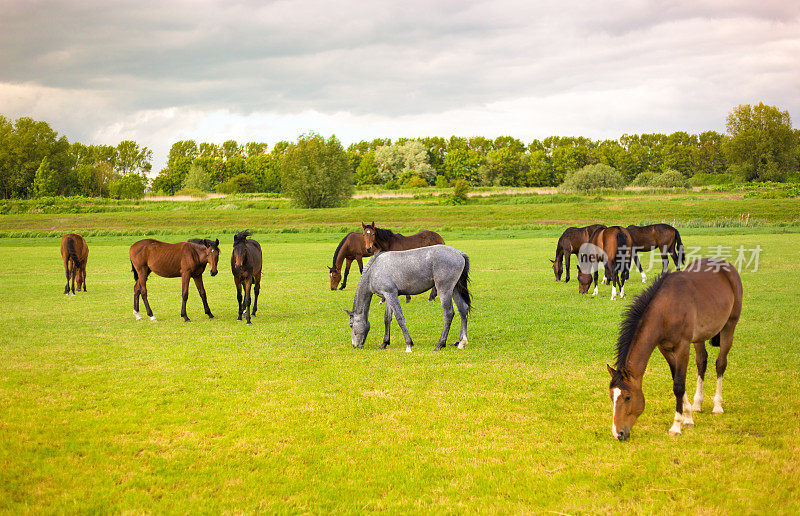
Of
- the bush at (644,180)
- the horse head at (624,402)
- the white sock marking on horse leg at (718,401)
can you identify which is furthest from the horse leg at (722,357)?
the bush at (644,180)

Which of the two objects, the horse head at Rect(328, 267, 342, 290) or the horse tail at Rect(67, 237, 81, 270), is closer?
the horse head at Rect(328, 267, 342, 290)

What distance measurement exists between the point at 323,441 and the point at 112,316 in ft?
Answer: 35.6

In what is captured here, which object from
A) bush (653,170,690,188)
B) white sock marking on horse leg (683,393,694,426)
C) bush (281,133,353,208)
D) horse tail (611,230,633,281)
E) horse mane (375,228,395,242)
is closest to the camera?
white sock marking on horse leg (683,393,694,426)

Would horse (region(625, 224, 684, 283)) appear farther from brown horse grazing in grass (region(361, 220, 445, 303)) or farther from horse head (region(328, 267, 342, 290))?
horse head (region(328, 267, 342, 290))

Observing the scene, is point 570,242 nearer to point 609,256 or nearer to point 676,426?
point 609,256

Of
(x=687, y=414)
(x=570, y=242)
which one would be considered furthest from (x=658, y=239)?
(x=687, y=414)

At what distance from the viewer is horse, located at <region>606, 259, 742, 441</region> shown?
575 centimetres

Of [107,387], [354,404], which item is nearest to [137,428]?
[107,387]

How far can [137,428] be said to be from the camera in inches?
254

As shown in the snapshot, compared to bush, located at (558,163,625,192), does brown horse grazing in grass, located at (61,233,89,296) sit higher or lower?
lower

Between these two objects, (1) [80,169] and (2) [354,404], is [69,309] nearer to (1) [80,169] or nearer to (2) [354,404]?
(2) [354,404]

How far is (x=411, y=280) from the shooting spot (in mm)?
10141

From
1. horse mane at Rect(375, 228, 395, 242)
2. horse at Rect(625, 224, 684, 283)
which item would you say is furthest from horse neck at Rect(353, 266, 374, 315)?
horse at Rect(625, 224, 684, 283)

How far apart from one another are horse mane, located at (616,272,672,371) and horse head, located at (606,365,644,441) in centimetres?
12
